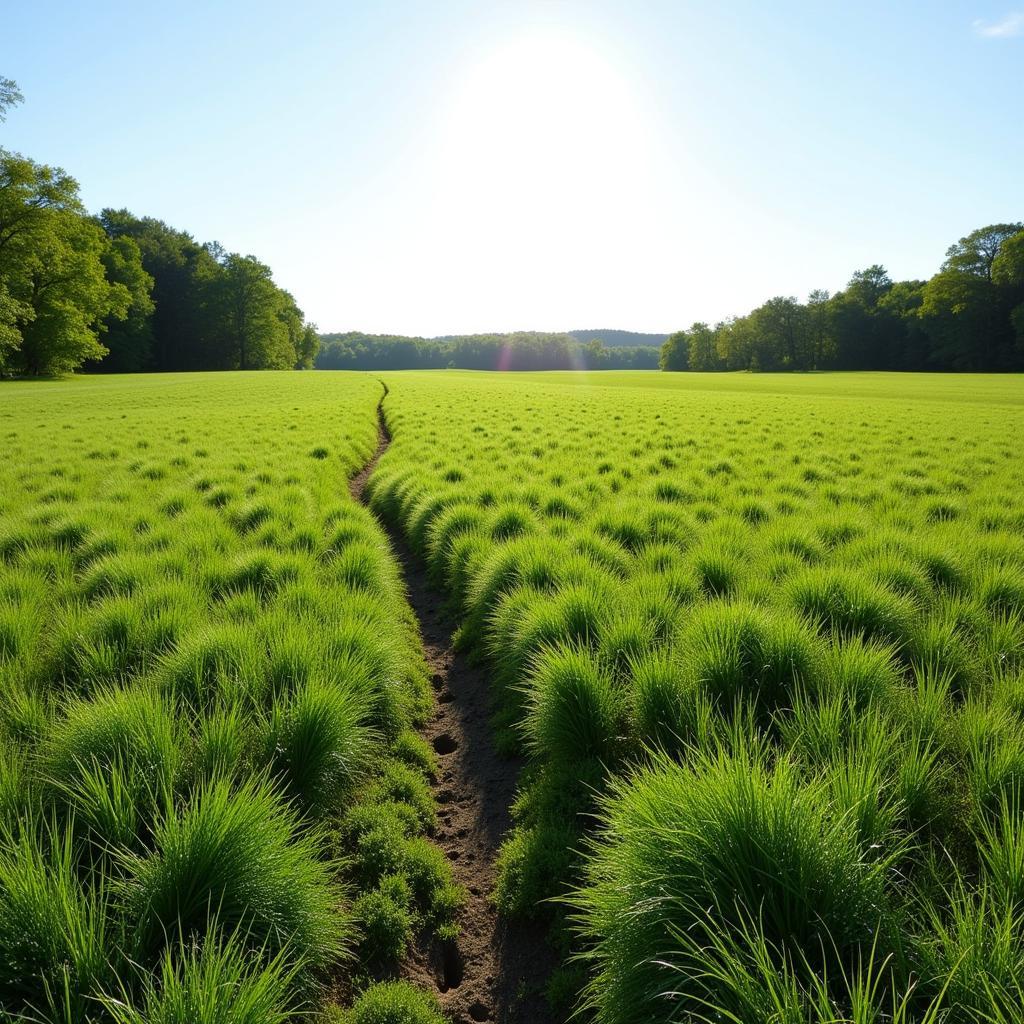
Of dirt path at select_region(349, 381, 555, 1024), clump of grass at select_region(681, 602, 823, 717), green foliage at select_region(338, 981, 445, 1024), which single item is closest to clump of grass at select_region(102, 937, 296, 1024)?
green foliage at select_region(338, 981, 445, 1024)

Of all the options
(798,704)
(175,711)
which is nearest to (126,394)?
(175,711)

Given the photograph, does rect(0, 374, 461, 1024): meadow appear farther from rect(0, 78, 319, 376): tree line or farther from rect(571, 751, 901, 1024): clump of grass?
rect(0, 78, 319, 376): tree line

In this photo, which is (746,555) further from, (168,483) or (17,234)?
(17,234)

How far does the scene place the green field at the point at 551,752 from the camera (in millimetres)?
1786

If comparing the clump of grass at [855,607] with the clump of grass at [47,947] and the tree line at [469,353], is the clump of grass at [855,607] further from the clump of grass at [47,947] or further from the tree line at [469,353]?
the tree line at [469,353]

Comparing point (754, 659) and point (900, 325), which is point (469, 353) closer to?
point (900, 325)

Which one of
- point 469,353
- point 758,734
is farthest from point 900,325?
point 758,734

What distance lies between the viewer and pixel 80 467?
1055cm

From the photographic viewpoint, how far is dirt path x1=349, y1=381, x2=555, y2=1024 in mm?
2479

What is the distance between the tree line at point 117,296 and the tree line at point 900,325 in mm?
78188

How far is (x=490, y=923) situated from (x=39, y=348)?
6218 cm

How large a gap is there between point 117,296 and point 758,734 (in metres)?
67.0

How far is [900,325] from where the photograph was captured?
83938 mm

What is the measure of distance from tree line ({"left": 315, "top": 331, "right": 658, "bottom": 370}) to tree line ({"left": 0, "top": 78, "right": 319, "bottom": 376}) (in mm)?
46535
